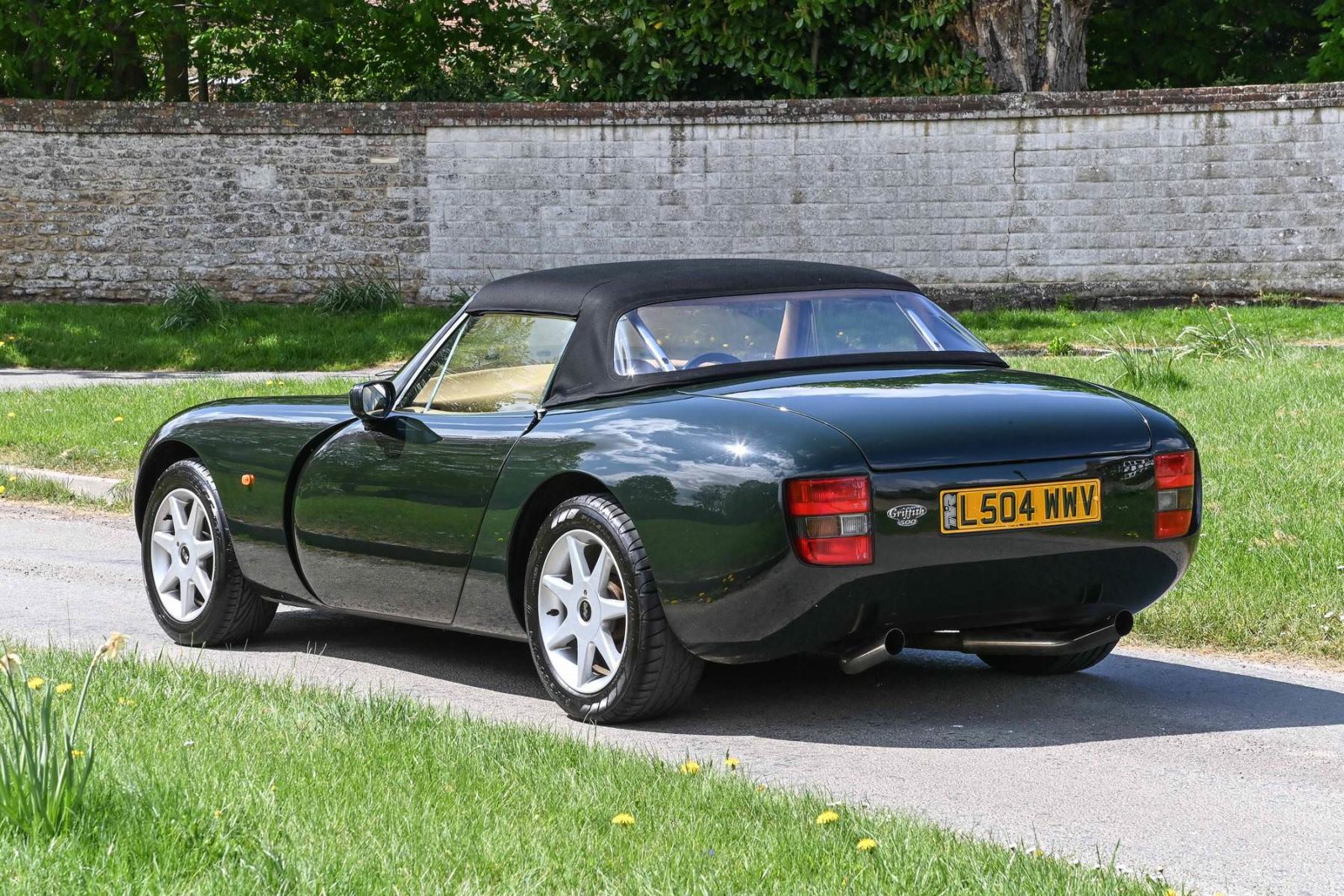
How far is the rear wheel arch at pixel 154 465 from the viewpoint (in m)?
6.82

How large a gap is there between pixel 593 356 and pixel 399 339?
43.9 feet

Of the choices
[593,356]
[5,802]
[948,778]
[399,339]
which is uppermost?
[593,356]

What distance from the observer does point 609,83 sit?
78.2 feet

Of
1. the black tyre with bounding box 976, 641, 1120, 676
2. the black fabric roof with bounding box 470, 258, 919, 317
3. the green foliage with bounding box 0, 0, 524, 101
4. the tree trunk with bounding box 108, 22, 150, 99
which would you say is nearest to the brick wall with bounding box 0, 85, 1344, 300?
the green foliage with bounding box 0, 0, 524, 101

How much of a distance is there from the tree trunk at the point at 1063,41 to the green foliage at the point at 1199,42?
7010mm

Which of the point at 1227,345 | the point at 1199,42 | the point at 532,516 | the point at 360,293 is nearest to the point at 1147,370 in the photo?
the point at 1227,345

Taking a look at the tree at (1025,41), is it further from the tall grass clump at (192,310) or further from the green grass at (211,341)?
the tall grass clump at (192,310)

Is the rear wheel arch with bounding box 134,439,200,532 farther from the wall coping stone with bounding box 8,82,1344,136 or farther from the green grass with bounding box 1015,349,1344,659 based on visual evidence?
the wall coping stone with bounding box 8,82,1344,136

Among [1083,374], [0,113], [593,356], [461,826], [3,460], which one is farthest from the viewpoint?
[0,113]

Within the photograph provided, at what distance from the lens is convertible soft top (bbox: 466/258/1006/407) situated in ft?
18.0

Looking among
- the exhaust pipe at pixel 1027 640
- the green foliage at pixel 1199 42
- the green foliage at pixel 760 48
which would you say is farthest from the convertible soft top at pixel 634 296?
the green foliage at pixel 1199 42

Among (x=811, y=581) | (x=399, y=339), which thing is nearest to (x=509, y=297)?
(x=811, y=581)

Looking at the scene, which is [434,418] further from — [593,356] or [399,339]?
[399,339]

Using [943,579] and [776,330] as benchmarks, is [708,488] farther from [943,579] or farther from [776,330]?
[776,330]
